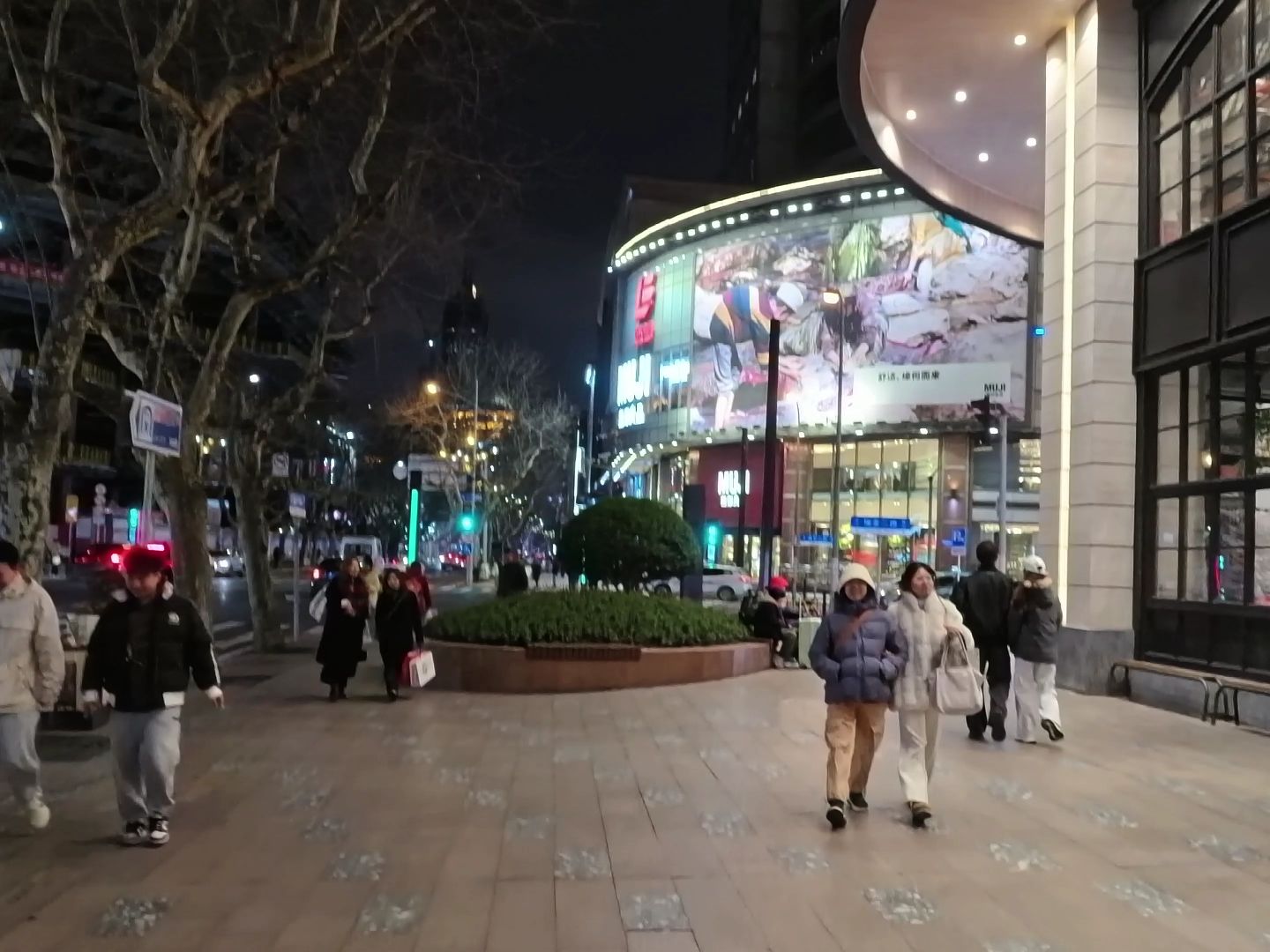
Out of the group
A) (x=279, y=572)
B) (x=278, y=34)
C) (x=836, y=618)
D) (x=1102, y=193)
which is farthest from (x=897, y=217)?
(x=836, y=618)

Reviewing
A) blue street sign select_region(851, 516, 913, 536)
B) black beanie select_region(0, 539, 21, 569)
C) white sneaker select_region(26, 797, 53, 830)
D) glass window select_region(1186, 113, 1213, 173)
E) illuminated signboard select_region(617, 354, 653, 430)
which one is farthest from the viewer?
illuminated signboard select_region(617, 354, 653, 430)

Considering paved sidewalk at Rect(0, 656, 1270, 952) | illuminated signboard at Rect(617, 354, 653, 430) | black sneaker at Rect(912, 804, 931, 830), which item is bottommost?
paved sidewalk at Rect(0, 656, 1270, 952)

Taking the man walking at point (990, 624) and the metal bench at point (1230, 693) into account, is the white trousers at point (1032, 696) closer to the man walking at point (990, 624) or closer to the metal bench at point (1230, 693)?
the man walking at point (990, 624)

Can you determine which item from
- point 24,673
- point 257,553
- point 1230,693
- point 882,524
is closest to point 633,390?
point 882,524

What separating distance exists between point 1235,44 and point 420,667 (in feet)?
39.1

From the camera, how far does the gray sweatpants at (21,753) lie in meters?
6.77

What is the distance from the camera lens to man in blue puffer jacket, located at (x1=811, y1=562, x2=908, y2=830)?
24.0 feet

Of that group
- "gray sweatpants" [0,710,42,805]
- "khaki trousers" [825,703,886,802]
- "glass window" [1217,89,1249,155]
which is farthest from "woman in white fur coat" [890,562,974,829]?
"glass window" [1217,89,1249,155]

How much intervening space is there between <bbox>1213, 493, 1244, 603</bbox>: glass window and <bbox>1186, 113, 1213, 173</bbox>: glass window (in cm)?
410

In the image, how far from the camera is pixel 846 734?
7.49m

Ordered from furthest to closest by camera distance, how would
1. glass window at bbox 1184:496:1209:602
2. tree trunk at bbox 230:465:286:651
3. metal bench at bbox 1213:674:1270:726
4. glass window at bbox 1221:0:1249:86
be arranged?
tree trunk at bbox 230:465:286:651 → glass window at bbox 1184:496:1209:602 → glass window at bbox 1221:0:1249:86 → metal bench at bbox 1213:674:1270:726

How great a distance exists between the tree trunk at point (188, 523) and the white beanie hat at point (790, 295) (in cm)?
4781

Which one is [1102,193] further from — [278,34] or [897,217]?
[897,217]

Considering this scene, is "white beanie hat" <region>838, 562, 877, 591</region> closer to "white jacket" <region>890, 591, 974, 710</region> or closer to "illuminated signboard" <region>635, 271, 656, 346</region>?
"white jacket" <region>890, 591, 974, 710</region>
